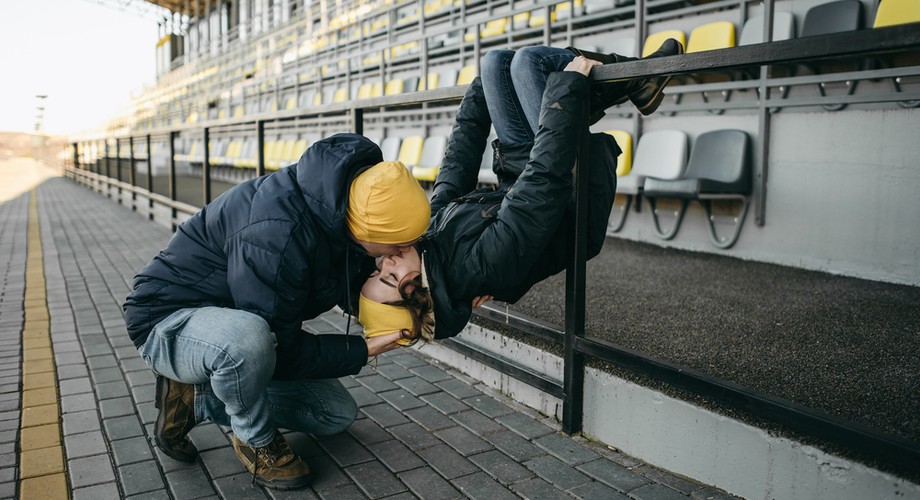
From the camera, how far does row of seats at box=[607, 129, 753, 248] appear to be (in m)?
4.96

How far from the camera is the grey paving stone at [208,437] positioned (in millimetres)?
A: 2686

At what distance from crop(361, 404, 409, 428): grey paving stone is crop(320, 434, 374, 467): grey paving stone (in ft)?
0.64

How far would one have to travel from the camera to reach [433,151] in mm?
8438

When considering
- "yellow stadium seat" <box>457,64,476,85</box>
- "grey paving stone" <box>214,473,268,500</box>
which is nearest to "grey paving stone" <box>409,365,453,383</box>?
"grey paving stone" <box>214,473,268,500</box>

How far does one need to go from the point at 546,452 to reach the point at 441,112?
7146mm

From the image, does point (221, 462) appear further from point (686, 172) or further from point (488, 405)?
point (686, 172)

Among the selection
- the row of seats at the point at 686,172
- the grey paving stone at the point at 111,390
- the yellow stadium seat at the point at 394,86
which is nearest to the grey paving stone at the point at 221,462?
the grey paving stone at the point at 111,390

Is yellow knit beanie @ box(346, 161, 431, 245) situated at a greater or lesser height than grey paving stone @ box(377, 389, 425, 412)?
greater

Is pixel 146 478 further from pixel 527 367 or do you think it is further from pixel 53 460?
pixel 527 367

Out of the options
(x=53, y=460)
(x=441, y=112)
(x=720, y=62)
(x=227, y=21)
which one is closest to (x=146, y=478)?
(x=53, y=460)

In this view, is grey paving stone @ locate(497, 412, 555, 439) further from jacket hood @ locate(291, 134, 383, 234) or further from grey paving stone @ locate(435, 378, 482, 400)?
jacket hood @ locate(291, 134, 383, 234)

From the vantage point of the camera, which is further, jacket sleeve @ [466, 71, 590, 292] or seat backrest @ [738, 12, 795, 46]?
seat backrest @ [738, 12, 795, 46]

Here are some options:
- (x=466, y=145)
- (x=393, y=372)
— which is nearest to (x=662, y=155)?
(x=393, y=372)

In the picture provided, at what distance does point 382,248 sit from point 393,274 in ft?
0.36
